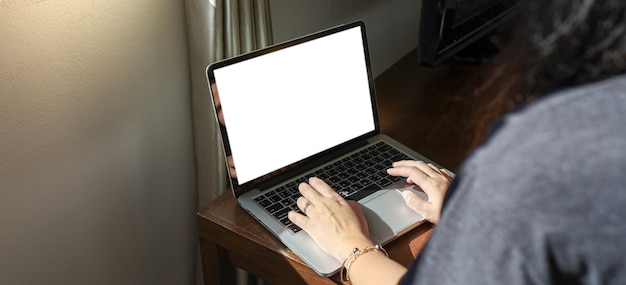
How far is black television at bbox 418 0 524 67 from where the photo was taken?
4.79 feet

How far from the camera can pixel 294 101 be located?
3.80ft

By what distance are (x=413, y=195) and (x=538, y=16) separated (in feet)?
1.88

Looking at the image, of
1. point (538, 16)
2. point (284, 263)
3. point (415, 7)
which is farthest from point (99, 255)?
point (415, 7)

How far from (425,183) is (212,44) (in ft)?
1.38

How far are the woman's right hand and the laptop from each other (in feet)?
0.06

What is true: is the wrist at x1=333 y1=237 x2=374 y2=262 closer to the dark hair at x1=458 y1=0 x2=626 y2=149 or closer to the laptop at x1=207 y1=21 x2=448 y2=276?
the laptop at x1=207 y1=21 x2=448 y2=276

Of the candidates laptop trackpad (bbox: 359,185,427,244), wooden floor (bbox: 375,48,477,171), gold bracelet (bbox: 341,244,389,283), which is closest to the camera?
gold bracelet (bbox: 341,244,389,283)

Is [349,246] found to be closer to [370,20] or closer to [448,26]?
[448,26]

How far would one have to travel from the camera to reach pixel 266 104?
3.68 ft

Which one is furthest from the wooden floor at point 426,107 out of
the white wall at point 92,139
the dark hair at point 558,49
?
the dark hair at point 558,49

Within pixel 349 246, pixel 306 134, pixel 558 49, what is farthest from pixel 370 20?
pixel 558 49

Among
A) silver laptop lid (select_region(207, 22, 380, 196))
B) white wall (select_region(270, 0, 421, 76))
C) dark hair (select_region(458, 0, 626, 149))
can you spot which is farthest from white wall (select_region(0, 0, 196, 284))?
dark hair (select_region(458, 0, 626, 149))

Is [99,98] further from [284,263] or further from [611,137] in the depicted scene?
[611,137]

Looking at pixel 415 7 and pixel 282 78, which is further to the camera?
pixel 415 7
